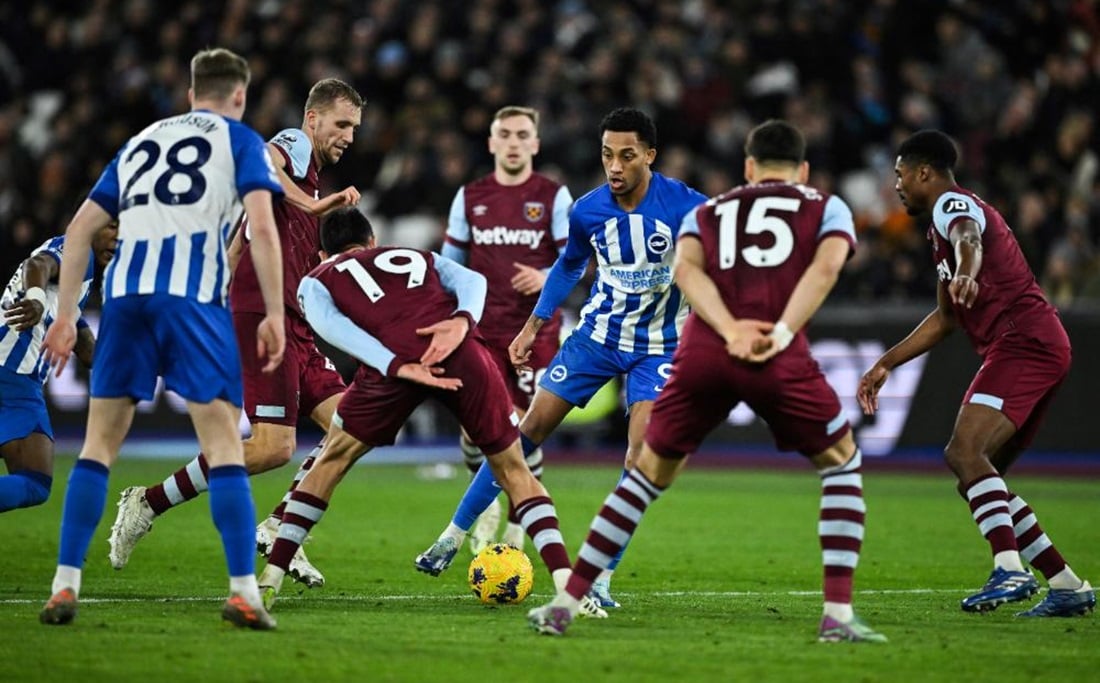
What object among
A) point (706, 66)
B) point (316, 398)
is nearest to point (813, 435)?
point (316, 398)

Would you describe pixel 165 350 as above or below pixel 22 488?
above

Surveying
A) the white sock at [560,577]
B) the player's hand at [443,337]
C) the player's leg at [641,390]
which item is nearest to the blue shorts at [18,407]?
the player's hand at [443,337]

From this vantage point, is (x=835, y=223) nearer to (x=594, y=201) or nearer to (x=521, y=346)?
(x=594, y=201)

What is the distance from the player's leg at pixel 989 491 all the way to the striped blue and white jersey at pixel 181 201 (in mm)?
4036

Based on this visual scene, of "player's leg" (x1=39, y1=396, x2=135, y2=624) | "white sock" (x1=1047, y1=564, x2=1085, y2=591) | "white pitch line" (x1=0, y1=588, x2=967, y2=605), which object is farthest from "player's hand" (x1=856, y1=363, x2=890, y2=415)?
"player's leg" (x1=39, y1=396, x2=135, y2=624)

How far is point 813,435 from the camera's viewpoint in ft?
23.6

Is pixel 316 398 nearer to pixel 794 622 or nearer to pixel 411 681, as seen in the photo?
pixel 794 622

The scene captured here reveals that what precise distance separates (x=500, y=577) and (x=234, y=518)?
189cm

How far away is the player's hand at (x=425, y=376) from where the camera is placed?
813cm

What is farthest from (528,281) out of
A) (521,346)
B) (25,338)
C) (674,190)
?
(25,338)

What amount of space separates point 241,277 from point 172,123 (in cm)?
246

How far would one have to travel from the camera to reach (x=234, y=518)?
7.40 metres

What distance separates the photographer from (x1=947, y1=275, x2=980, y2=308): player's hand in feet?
27.7

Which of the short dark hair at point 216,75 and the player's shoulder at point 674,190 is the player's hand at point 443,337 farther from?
the player's shoulder at point 674,190
